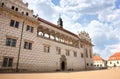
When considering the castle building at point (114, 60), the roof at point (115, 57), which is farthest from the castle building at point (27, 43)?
the roof at point (115, 57)

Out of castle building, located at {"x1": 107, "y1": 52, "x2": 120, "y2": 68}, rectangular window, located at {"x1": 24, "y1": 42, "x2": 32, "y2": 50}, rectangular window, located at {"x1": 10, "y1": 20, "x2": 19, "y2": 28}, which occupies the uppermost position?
rectangular window, located at {"x1": 10, "y1": 20, "x2": 19, "y2": 28}

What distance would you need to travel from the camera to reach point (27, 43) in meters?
19.8

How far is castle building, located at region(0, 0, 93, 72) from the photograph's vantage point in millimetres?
17094

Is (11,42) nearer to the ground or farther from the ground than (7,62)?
farther from the ground

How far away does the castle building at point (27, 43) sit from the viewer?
17094 mm

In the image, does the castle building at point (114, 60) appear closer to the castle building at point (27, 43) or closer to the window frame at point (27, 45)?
the castle building at point (27, 43)

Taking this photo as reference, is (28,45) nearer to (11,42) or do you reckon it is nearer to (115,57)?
(11,42)

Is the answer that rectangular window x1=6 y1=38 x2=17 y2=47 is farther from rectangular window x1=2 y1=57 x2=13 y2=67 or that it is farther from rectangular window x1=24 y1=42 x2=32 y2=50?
rectangular window x1=2 y1=57 x2=13 y2=67

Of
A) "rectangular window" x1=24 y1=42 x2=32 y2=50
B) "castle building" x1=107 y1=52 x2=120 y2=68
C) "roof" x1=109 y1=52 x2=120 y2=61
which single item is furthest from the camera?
"roof" x1=109 y1=52 x2=120 y2=61

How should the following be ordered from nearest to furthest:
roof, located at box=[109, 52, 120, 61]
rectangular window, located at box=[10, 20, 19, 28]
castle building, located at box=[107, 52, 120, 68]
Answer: rectangular window, located at box=[10, 20, 19, 28] < castle building, located at box=[107, 52, 120, 68] < roof, located at box=[109, 52, 120, 61]

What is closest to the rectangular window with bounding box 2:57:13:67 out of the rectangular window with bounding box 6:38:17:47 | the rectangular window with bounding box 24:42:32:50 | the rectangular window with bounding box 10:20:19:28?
the rectangular window with bounding box 6:38:17:47

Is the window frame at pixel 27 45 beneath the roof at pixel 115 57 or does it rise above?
above

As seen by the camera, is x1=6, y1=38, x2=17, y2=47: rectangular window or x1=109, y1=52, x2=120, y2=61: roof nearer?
x1=6, y1=38, x2=17, y2=47: rectangular window

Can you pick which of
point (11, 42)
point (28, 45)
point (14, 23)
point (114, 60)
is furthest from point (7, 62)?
point (114, 60)
